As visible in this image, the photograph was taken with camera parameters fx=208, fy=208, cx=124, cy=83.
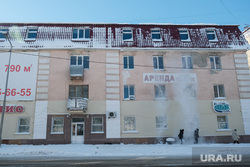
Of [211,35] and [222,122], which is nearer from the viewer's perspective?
[222,122]

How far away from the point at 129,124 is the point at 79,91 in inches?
225

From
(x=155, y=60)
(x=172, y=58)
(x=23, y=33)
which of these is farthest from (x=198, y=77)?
(x=23, y=33)

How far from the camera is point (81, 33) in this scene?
854 inches

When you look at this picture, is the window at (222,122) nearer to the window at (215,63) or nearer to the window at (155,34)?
the window at (215,63)

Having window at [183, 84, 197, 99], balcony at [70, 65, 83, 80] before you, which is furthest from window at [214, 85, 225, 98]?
balcony at [70, 65, 83, 80]

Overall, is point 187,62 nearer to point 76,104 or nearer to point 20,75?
point 76,104

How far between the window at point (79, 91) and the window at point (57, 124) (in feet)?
7.92

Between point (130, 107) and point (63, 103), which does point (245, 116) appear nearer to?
point (130, 107)

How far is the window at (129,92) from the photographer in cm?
2009

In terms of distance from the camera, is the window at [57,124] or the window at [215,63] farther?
the window at [215,63]

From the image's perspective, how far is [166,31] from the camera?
872 inches

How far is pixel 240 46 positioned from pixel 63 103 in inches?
738

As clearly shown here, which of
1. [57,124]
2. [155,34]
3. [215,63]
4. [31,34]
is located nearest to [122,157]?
[57,124]

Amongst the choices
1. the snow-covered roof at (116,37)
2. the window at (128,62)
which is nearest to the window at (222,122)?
the snow-covered roof at (116,37)
